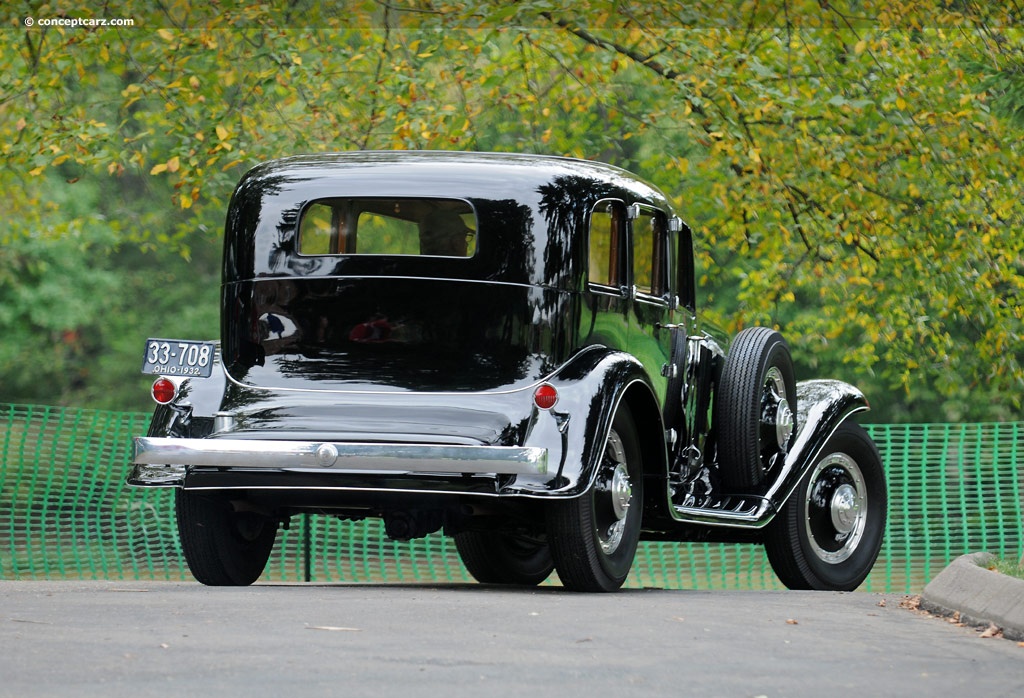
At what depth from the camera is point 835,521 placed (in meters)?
10.6

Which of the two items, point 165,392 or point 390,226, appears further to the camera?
point 390,226

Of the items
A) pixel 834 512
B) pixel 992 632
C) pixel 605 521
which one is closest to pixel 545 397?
pixel 605 521

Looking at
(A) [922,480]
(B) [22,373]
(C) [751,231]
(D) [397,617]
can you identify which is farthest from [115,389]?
(D) [397,617]

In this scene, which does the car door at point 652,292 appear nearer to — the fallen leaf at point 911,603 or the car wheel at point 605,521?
the car wheel at point 605,521

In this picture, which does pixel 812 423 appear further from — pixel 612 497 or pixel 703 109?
pixel 703 109

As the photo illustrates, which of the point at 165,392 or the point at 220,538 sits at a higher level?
the point at 165,392

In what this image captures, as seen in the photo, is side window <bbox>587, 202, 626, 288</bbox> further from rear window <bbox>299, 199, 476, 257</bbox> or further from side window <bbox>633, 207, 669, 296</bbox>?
rear window <bbox>299, 199, 476, 257</bbox>

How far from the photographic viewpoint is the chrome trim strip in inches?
303

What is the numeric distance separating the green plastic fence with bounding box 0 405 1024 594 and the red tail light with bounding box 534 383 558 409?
18.6ft

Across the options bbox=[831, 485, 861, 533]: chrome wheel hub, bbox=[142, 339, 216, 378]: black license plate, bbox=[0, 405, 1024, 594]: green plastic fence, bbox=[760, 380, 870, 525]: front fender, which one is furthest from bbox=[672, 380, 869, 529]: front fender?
bbox=[0, 405, 1024, 594]: green plastic fence

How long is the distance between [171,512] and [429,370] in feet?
23.1

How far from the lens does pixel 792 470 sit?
32.9 feet

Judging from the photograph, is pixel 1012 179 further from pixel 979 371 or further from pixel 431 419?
pixel 431 419

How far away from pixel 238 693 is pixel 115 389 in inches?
1228
